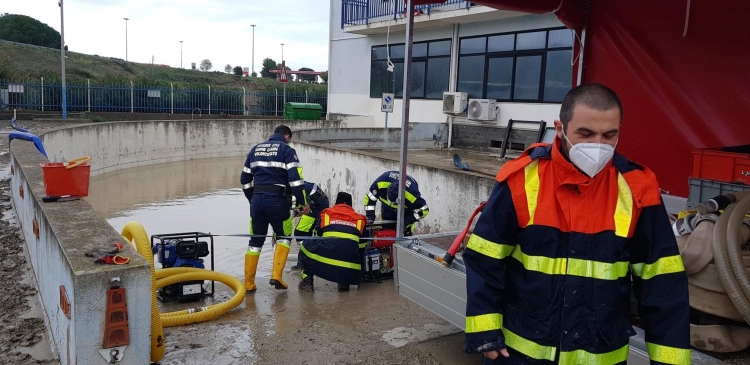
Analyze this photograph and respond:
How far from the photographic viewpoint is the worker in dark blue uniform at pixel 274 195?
21.8 ft

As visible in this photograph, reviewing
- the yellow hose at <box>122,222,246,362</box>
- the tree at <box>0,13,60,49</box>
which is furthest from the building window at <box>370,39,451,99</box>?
the tree at <box>0,13,60,49</box>

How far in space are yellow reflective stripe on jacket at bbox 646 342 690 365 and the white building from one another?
43.0 feet

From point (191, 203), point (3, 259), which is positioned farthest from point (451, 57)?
point (3, 259)

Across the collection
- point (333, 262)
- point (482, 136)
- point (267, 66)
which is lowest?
point (333, 262)

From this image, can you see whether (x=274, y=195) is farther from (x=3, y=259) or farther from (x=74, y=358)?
(x=74, y=358)

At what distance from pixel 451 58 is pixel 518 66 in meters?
2.70

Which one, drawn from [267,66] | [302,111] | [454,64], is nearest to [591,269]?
[454,64]

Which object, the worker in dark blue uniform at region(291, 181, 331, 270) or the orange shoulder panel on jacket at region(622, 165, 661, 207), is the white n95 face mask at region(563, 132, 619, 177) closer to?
the orange shoulder panel on jacket at region(622, 165, 661, 207)

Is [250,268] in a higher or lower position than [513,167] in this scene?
lower

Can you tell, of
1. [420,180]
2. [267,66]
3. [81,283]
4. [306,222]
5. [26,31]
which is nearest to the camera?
[81,283]

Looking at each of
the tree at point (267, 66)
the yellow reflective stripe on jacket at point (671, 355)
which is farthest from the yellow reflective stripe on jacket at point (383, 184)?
the tree at point (267, 66)

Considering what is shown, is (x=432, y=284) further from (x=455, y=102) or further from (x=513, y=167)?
(x=455, y=102)

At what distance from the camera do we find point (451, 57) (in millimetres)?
18188

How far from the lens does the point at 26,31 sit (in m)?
60.8
